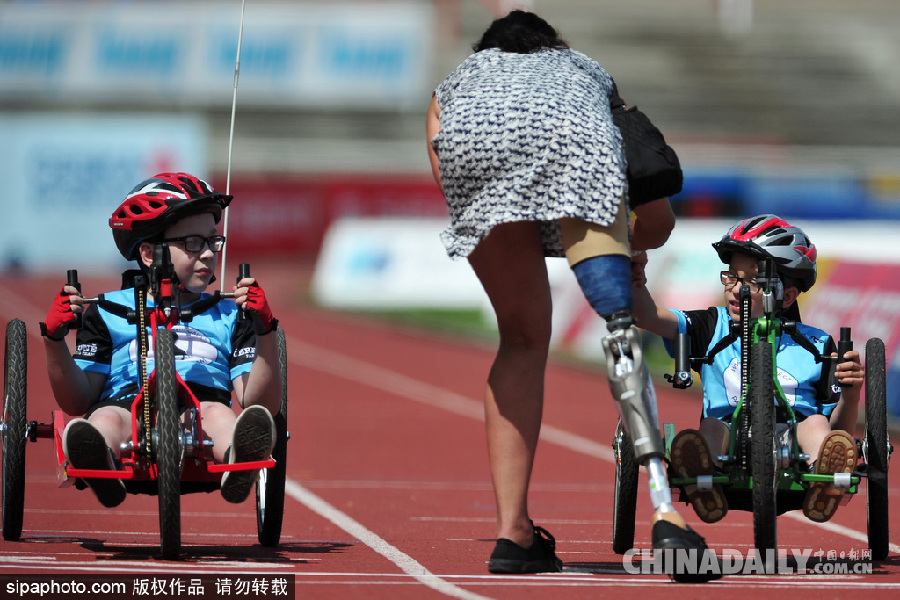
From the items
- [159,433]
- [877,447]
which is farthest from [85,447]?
[877,447]

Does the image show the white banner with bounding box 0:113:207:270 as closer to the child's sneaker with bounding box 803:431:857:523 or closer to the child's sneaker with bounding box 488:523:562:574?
the child's sneaker with bounding box 803:431:857:523

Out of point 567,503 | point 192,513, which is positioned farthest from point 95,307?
point 567,503

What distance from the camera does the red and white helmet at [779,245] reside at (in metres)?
6.60

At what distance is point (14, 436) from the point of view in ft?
21.2

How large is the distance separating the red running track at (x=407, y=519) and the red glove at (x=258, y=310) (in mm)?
893

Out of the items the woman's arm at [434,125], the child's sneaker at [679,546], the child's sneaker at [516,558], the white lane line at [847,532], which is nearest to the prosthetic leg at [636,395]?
the child's sneaker at [679,546]

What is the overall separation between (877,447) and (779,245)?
3.07ft

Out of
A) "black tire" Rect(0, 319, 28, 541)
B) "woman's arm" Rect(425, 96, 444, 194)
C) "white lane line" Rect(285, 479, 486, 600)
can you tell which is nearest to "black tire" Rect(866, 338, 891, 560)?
"white lane line" Rect(285, 479, 486, 600)

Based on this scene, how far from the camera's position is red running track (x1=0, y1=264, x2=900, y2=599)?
5.46 meters

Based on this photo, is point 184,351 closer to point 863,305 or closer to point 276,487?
point 276,487

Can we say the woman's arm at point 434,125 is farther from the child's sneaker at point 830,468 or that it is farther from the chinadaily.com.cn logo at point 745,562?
the child's sneaker at point 830,468

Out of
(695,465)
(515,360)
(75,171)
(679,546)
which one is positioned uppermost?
(75,171)

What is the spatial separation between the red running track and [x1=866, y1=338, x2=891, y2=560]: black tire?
5.4 inches

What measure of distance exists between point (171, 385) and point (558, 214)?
1537 mm
